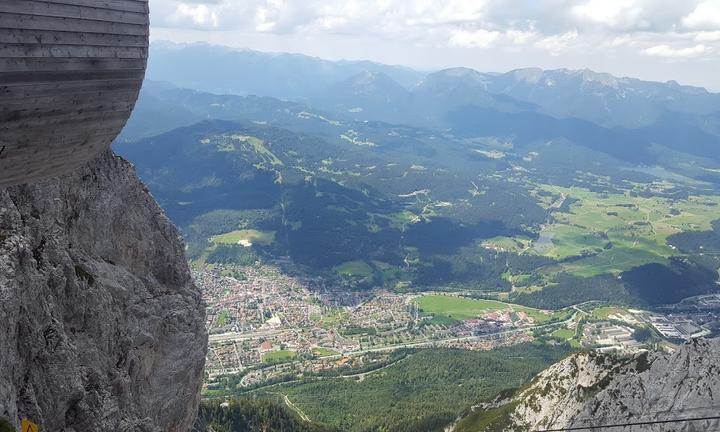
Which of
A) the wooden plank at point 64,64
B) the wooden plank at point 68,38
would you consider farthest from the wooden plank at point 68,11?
the wooden plank at point 64,64

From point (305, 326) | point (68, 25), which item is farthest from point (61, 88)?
point (305, 326)

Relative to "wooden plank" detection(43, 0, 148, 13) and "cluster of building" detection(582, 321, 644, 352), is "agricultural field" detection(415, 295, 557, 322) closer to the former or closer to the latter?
"cluster of building" detection(582, 321, 644, 352)

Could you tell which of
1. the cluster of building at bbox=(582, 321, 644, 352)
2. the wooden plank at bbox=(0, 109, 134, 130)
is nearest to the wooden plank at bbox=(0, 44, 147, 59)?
the wooden plank at bbox=(0, 109, 134, 130)

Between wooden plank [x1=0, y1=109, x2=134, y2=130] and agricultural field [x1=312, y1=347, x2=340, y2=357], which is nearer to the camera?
wooden plank [x1=0, y1=109, x2=134, y2=130]

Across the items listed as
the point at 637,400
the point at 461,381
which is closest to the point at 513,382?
the point at 461,381

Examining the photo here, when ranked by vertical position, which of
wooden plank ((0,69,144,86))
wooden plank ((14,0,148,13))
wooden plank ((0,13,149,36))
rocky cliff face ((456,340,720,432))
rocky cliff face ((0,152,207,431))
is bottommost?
rocky cliff face ((456,340,720,432))

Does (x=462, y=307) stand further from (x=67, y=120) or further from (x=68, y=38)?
(x=68, y=38)

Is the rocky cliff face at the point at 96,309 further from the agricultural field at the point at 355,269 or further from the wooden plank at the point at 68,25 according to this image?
the agricultural field at the point at 355,269
